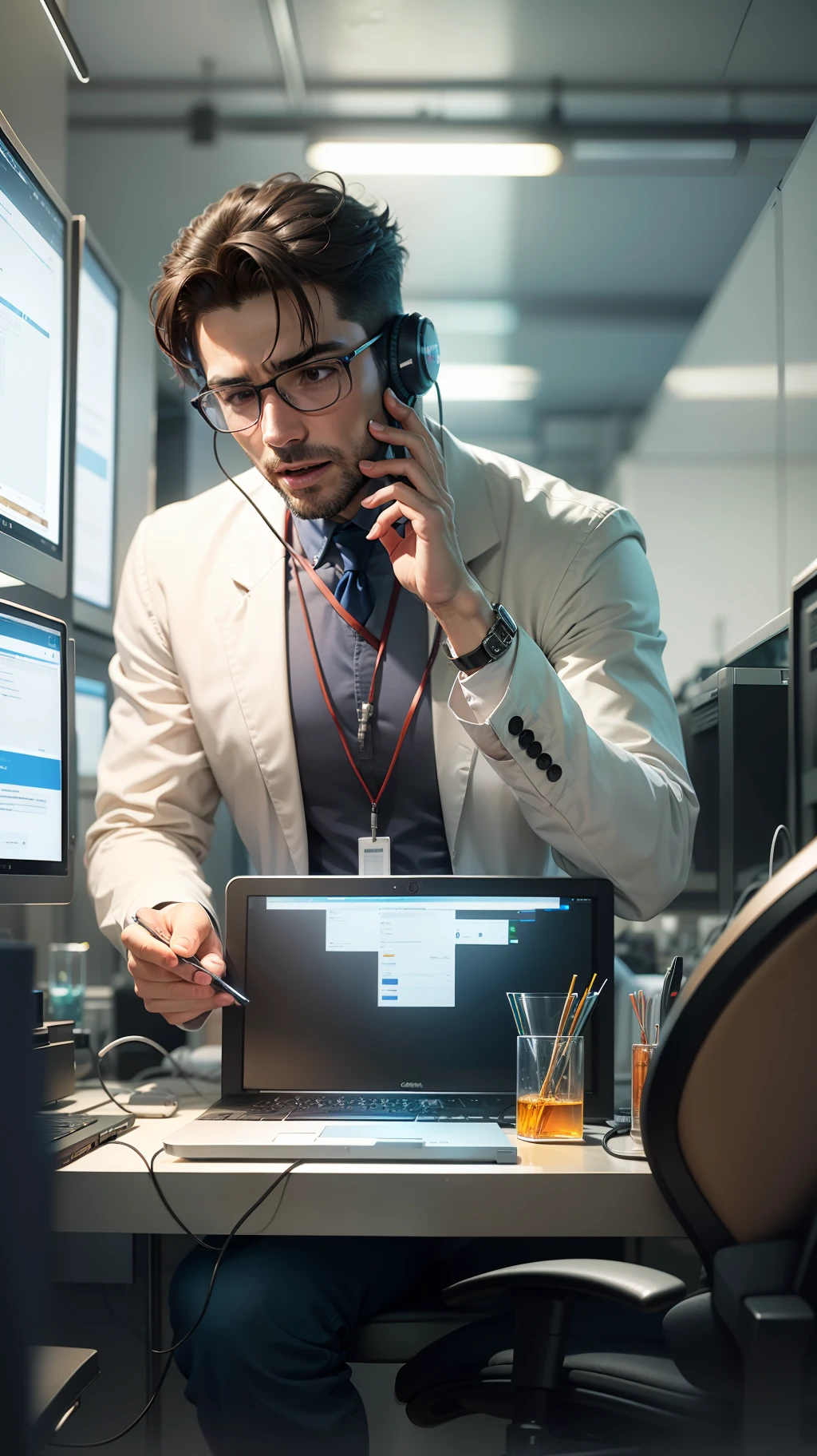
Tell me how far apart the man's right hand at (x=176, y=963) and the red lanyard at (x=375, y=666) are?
30 centimetres

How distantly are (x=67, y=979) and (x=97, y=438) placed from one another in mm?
1158

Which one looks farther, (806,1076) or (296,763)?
(296,763)

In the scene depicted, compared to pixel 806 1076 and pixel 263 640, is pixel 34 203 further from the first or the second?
pixel 806 1076

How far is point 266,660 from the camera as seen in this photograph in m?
1.56

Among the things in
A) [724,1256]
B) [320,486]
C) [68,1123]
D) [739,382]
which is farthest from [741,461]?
[724,1256]

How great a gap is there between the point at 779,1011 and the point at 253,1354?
617mm

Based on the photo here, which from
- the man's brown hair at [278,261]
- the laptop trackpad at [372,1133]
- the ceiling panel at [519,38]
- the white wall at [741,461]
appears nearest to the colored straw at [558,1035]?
the laptop trackpad at [372,1133]

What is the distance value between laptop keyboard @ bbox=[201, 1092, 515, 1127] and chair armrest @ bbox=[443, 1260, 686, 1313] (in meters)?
0.20

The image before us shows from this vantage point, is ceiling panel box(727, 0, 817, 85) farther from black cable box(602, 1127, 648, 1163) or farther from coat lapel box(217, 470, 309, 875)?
black cable box(602, 1127, 648, 1163)

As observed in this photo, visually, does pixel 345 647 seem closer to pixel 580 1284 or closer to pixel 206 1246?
pixel 206 1246

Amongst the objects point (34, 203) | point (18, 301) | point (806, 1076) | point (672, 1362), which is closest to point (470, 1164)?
point (672, 1362)

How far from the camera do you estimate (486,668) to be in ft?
4.08

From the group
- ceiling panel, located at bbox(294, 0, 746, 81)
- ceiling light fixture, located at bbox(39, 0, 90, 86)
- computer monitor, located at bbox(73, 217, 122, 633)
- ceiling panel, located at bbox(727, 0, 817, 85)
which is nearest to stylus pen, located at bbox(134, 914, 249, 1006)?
computer monitor, located at bbox(73, 217, 122, 633)

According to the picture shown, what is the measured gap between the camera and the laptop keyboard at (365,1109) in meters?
1.14
